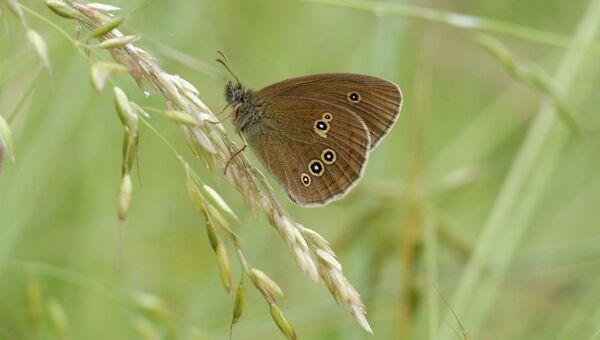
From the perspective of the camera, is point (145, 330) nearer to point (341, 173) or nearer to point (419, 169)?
point (341, 173)

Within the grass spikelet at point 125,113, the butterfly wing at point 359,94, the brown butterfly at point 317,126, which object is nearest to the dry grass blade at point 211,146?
the grass spikelet at point 125,113

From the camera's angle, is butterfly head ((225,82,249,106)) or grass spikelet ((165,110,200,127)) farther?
butterfly head ((225,82,249,106))

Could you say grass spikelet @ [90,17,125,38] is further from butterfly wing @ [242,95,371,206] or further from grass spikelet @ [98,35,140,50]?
butterfly wing @ [242,95,371,206]

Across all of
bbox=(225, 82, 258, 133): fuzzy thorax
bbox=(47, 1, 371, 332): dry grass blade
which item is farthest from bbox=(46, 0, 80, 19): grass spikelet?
bbox=(225, 82, 258, 133): fuzzy thorax

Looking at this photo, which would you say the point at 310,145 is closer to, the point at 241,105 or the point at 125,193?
the point at 241,105

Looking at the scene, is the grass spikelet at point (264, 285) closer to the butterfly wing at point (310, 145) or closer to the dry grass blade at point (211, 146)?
the dry grass blade at point (211, 146)

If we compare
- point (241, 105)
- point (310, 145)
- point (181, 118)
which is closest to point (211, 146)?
point (181, 118)

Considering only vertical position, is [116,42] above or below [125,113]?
above
